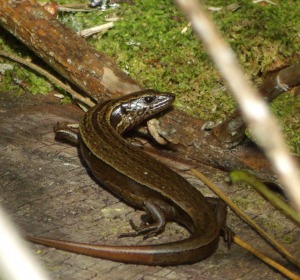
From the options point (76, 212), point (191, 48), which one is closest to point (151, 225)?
point (76, 212)

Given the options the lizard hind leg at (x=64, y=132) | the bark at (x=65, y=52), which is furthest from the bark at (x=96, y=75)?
the lizard hind leg at (x=64, y=132)

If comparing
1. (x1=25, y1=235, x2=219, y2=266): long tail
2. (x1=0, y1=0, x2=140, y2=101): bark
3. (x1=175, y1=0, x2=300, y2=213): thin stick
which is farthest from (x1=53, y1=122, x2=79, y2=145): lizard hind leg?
(x1=175, y1=0, x2=300, y2=213): thin stick

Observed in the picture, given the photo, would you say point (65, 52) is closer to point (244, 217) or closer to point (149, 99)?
point (149, 99)

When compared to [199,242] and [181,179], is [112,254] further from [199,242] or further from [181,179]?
[181,179]

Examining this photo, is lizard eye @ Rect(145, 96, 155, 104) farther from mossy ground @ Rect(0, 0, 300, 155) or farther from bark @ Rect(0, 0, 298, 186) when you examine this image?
mossy ground @ Rect(0, 0, 300, 155)

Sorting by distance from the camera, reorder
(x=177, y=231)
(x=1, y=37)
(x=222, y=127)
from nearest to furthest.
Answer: (x=177, y=231), (x=222, y=127), (x=1, y=37)

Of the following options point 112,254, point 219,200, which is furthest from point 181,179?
point 112,254
